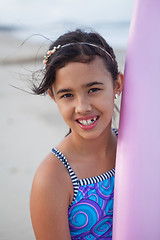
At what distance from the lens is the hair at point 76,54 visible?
1.02 metres

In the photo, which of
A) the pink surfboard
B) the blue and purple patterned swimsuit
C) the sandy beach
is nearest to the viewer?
the pink surfboard

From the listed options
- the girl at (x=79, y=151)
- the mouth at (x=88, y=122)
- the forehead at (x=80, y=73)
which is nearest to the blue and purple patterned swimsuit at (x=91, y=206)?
the girl at (x=79, y=151)

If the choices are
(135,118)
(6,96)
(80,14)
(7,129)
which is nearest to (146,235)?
(135,118)

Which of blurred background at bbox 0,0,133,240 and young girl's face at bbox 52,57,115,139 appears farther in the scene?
blurred background at bbox 0,0,133,240

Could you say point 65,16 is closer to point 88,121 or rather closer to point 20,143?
point 20,143

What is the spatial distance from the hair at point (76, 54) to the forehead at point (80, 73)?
0.04ft

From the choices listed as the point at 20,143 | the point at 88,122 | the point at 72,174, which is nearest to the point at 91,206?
the point at 72,174

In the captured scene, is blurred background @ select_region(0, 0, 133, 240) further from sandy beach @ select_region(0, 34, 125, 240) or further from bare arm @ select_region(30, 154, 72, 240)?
bare arm @ select_region(30, 154, 72, 240)

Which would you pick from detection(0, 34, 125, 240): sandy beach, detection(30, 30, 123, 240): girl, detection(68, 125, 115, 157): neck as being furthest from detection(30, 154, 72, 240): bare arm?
detection(0, 34, 125, 240): sandy beach

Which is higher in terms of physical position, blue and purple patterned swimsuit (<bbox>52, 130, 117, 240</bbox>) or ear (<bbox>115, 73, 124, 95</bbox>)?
ear (<bbox>115, 73, 124, 95</bbox>)

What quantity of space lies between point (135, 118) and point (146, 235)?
0.33m

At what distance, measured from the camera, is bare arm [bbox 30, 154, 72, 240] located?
3.34 feet

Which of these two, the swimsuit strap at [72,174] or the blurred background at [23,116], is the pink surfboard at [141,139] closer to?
the swimsuit strap at [72,174]

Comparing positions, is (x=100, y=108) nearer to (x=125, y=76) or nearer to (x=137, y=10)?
(x=125, y=76)
